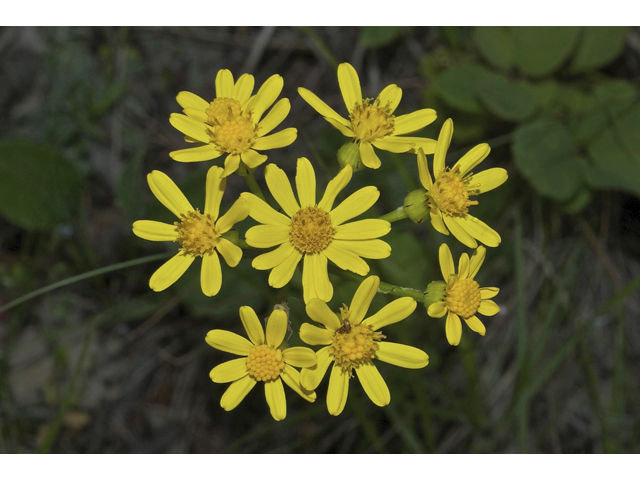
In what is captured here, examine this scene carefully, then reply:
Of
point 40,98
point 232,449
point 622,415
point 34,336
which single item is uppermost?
point 40,98

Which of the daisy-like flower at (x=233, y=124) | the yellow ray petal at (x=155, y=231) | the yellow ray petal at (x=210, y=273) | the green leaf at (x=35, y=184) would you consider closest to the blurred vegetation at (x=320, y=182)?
the green leaf at (x=35, y=184)

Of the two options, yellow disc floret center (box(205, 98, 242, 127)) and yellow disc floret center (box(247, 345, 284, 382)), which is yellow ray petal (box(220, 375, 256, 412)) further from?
yellow disc floret center (box(205, 98, 242, 127))

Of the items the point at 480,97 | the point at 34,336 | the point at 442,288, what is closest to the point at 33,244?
the point at 34,336

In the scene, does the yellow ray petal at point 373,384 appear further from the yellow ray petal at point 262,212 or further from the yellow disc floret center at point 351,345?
the yellow ray petal at point 262,212

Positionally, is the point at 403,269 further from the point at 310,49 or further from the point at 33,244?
the point at 33,244

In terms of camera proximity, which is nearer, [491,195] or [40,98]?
[491,195]

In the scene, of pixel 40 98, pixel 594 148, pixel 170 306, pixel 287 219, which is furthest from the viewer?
pixel 40 98

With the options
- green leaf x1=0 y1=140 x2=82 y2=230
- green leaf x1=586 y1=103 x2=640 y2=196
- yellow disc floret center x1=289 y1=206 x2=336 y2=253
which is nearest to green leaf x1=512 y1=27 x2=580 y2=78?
green leaf x1=586 y1=103 x2=640 y2=196
